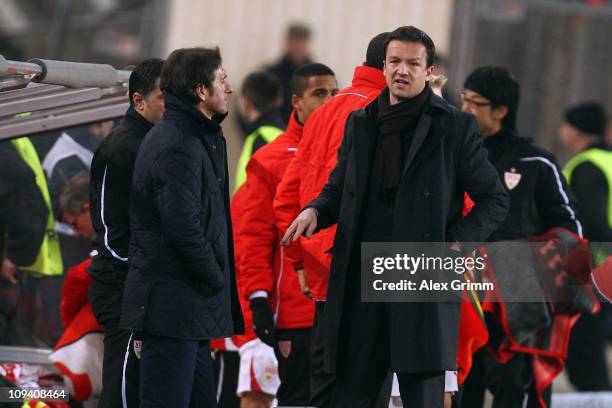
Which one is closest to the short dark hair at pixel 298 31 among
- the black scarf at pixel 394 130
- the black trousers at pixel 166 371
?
the black scarf at pixel 394 130

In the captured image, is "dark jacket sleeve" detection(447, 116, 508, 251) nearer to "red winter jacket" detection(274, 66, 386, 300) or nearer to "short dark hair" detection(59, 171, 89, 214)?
"red winter jacket" detection(274, 66, 386, 300)

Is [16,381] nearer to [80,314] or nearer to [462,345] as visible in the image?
[80,314]

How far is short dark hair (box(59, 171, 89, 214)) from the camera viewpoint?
7.59 meters

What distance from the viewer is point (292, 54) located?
11938mm

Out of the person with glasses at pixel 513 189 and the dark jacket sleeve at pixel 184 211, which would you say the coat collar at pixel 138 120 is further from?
→ the person with glasses at pixel 513 189

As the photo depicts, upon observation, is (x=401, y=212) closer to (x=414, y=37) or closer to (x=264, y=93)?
(x=414, y=37)

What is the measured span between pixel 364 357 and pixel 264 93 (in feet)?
10.4

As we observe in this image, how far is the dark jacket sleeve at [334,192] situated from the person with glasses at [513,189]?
1638 millimetres

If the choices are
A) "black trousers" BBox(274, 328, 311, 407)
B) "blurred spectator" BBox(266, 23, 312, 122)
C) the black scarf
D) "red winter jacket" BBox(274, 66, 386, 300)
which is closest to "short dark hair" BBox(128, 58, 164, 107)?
"red winter jacket" BBox(274, 66, 386, 300)

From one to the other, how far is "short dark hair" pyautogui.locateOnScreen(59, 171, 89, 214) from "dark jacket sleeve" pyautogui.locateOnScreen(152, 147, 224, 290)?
74.4 inches

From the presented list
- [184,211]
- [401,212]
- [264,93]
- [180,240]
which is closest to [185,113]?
[184,211]

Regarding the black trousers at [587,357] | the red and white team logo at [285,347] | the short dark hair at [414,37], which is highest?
the short dark hair at [414,37]

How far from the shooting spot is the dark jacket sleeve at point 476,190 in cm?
578

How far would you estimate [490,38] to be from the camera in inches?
508
